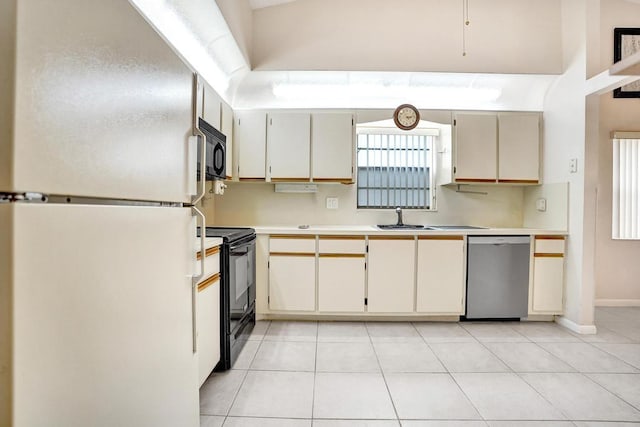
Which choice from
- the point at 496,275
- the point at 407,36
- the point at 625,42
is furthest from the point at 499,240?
the point at 625,42

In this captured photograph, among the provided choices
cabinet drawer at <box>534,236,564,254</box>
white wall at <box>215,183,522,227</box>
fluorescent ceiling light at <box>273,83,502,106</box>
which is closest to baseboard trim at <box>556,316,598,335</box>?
cabinet drawer at <box>534,236,564,254</box>

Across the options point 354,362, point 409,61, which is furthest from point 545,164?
point 354,362

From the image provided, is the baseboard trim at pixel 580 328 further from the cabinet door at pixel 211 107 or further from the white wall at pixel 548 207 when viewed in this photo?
the cabinet door at pixel 211 107

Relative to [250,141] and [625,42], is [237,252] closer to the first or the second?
[250,141]

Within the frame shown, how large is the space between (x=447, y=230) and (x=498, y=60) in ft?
5.76

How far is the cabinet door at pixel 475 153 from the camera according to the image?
126 inches

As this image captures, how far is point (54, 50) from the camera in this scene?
0.57 metres

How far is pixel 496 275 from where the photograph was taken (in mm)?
2961

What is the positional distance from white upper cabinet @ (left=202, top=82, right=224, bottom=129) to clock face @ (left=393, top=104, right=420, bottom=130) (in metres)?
1.73

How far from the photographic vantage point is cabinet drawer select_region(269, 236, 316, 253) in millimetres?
2941

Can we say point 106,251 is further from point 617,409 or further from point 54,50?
point 617,409

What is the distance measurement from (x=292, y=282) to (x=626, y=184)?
11.9ft

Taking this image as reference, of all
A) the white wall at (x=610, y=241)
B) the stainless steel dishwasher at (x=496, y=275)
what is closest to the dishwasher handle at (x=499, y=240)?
the stainless steel dishwasher at (x=496, y=275)

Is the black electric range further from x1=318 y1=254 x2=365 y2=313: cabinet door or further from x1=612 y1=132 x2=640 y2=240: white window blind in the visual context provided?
x1=612 y1=132 x2=640 y2=240: white window blind
